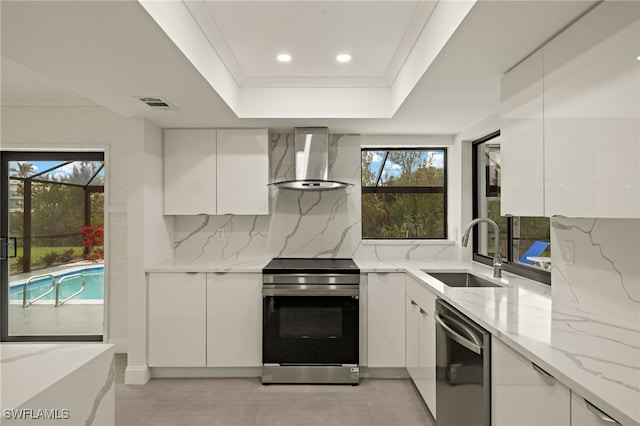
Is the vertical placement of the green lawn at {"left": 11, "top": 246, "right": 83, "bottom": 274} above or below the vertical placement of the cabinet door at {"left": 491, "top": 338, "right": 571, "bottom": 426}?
above

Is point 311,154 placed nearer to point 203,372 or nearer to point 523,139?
point 523,139

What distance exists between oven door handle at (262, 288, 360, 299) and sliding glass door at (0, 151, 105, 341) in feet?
6.54

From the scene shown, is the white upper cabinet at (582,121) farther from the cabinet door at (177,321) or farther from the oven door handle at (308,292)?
the cabinet door at (177,321)

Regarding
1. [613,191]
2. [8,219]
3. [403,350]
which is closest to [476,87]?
[613,191]

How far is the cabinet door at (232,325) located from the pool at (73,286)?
4.96ft

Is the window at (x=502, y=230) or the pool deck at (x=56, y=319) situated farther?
the pool deck at (x=56, y=319)

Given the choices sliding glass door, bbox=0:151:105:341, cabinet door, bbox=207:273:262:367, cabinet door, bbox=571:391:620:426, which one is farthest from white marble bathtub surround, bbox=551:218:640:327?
sliding glass door, bbox=0:151:105:341

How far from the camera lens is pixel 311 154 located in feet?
11.0

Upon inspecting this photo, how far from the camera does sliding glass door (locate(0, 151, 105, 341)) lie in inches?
148

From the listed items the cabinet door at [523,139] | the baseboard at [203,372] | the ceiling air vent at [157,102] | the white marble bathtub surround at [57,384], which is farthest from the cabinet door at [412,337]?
the ceiling air vent at [157,102]

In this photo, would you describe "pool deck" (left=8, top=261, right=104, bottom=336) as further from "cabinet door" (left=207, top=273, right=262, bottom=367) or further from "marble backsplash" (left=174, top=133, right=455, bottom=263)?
"cabinet door" (left=207, top=273, right=262, bottom=367)

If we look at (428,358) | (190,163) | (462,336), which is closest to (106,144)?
(190,163)

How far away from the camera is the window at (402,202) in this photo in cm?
380

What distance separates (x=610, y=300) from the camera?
161cm
